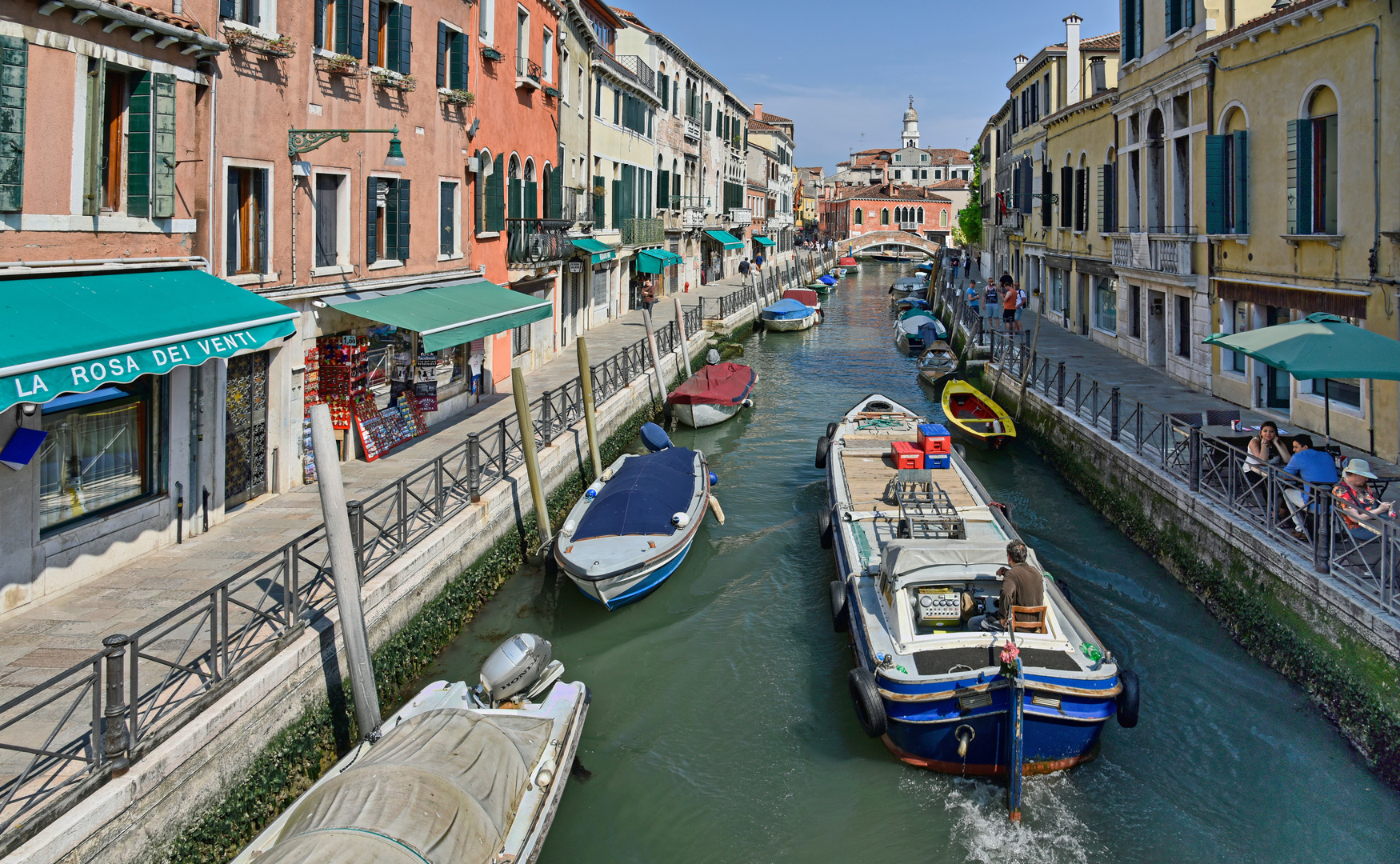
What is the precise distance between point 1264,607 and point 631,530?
22.9 ft

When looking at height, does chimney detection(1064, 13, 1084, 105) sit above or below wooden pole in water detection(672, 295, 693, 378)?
above

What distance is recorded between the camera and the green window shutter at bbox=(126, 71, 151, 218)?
943 cm

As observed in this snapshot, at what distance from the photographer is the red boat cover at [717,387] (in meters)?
22.0

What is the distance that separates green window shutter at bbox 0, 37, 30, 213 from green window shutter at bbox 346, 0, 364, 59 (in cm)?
522

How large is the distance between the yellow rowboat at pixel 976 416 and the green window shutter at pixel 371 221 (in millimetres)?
11564

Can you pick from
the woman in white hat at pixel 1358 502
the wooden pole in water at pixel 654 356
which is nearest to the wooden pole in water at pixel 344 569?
the woman in white hat at pixel 1358 502

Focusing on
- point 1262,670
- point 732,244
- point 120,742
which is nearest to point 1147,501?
point 1262,670

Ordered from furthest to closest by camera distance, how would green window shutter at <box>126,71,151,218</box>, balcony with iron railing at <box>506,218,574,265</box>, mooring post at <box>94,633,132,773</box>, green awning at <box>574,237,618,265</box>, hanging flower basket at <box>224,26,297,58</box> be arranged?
green awning at <box>574,237,618,265</box>, balcony with iron railing at <box>506,218,574,265</box>, hanging flower basket at <box>224,26,297,58</box>, green window shutter at <box>126,71,151,218</box>, mooring post at <box>94,633,132,773</box>

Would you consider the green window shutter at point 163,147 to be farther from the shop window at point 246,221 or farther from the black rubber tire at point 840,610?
the black rubber tire at point 840,610

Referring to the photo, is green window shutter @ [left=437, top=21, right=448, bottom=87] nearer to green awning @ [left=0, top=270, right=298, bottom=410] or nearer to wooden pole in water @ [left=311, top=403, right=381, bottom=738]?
green awning @ [left=0, top=270, right=298, bottom=410]

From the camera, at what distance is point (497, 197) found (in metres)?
18.9

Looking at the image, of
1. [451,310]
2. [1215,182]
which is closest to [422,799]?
[451,310]

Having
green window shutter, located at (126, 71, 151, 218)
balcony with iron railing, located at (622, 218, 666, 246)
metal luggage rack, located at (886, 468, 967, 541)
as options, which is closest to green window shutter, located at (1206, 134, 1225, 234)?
metal luggage rack, located at (886, 468, 967, 541)

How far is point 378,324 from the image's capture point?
14.5 meters
